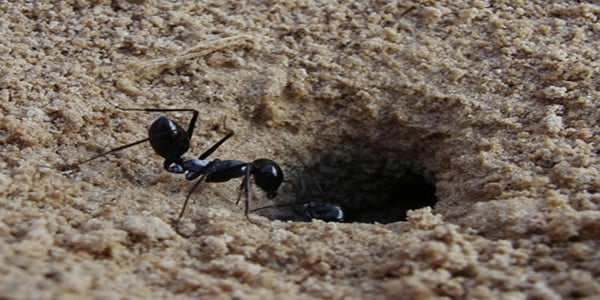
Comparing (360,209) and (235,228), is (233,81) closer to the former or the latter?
(235,228)

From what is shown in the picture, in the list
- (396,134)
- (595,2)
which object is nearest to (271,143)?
(396,134)

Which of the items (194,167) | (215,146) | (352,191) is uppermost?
(352,191)

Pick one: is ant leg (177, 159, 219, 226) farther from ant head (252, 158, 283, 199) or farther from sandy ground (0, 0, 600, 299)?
ant head (252, 158, 283, 199)

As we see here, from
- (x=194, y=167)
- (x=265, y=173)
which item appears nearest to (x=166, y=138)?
(x=194, y=167)

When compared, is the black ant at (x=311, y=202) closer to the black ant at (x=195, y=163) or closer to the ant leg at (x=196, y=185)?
the black ant at (x=195, y=163)

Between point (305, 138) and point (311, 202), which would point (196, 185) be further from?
point (311, 202)

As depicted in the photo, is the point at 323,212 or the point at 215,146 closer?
the point at 215,146
